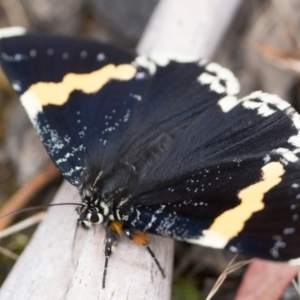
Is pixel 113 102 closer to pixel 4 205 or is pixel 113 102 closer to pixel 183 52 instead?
pixel 183 52

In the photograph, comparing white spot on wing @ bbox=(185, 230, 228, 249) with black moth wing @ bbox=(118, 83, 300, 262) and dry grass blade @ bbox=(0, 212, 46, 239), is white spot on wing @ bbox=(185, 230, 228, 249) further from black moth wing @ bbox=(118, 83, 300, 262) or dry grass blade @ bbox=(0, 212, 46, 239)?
dry grass blade @ bbox=(0, 212, 46, 239)

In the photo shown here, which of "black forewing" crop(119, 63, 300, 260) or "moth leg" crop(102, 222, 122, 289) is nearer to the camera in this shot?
"black forewing" crop(119, 63, 300, 260)

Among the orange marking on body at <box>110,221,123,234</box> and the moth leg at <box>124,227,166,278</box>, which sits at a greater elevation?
the orange marking on body at <box>110,221,123,234</box>

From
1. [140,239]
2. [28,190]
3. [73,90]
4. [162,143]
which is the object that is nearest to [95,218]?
[140,239]

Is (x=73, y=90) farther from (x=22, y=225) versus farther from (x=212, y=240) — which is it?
(x=212, y=240)

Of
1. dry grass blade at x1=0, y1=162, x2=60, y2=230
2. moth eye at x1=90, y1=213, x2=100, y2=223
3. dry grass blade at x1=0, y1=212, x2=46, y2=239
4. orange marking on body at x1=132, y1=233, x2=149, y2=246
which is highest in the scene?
dry grass blade at x1=0, y1=162, x2=60, y2=230

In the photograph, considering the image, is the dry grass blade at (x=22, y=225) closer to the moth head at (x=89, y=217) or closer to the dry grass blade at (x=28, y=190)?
the dry grass blade at (x=28, y=190)

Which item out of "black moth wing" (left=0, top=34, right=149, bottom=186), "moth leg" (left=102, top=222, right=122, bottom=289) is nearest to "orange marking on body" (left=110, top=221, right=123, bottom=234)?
"moth leg" (left=102, top=222, right=122, bottom=289)
